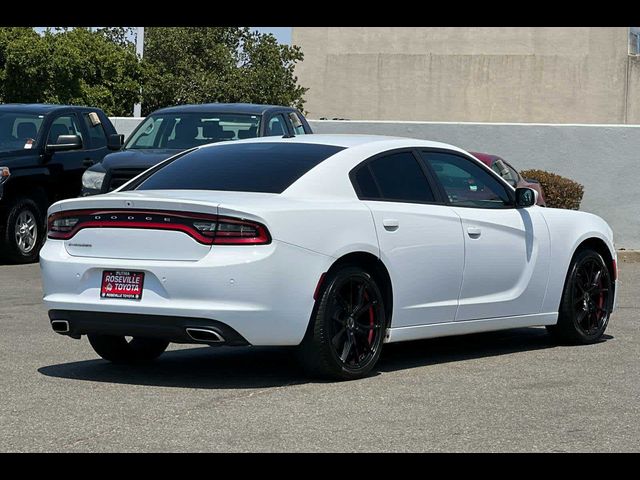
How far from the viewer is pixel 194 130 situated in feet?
56.0

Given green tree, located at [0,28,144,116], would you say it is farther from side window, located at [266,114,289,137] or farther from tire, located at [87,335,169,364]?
tire, located at [87,335,169,364]

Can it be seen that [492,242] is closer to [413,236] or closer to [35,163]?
[413,236]

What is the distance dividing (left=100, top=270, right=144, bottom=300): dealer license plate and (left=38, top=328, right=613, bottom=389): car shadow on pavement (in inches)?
23.4

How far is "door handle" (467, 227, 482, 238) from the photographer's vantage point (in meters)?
9.66

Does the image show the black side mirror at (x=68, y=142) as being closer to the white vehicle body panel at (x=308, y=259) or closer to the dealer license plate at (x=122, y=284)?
the white vehicle body panel at (x=308, y=259)

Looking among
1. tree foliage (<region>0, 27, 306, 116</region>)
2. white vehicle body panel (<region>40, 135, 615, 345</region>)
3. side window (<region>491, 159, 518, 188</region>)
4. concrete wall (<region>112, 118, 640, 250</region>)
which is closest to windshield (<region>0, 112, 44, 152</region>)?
side window (<region>491, 159, 518, 188</region>)

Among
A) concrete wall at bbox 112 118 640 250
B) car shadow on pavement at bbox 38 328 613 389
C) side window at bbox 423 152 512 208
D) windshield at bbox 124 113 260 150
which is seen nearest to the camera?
Result: car shadow on pavement at bbox 38 328 613 389

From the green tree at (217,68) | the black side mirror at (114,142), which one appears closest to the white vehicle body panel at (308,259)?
the black side mirror at (114,142)

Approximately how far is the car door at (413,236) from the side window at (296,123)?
8.63 meters

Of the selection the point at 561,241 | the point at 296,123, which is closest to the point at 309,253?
the point at 561,241

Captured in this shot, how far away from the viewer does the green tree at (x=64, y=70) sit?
150ft

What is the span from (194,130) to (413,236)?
27.1ft
